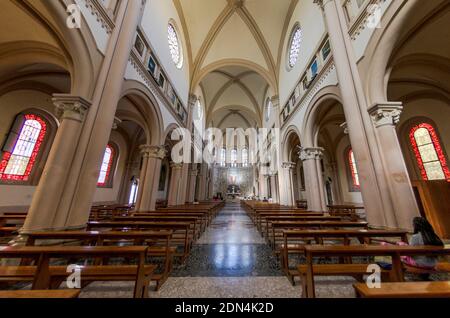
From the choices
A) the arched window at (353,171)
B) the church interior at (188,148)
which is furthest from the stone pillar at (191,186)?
the arched window at (353,171)

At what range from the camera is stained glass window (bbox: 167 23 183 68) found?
971 centimetres

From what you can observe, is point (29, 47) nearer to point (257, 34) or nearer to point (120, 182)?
point (120, 182)

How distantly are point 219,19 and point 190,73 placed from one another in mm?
4070

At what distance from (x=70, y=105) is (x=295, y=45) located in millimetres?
11410

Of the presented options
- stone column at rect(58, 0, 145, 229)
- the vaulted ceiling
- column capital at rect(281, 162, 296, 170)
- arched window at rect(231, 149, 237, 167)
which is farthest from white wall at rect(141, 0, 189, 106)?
arched window at rect(231, 149, 237, 167)

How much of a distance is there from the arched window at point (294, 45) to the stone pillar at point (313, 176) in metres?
5.62

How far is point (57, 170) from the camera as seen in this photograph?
11.2 ft

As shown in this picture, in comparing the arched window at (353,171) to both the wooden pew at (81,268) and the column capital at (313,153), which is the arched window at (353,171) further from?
the wooden pew at (81,268)

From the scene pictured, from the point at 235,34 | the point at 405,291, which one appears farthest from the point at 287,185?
the point at 235,34

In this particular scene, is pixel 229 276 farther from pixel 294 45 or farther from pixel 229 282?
pixel 294 45

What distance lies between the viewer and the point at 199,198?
57.0 ft

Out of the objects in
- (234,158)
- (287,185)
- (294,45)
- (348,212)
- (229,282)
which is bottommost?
(229,282)

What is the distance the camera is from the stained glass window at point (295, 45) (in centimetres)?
929

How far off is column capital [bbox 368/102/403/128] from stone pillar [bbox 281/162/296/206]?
6.88 meters
